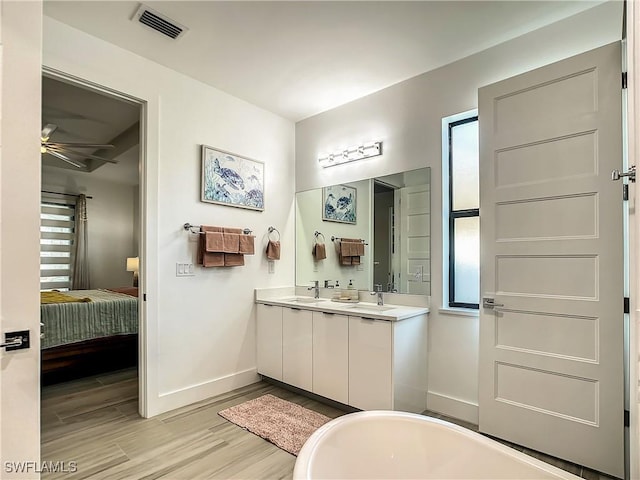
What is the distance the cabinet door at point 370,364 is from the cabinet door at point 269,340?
849 mm

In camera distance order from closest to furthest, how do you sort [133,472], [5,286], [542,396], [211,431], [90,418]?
1. [5,286]
2. [133,472]
3. [542,396]
4. [211,431]
5. [90,418]

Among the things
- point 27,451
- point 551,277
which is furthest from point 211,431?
point 551,277

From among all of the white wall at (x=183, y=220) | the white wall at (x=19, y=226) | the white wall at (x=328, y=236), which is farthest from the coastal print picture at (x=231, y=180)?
the white wall at (x=19, y=226)

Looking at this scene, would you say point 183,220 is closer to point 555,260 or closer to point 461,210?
point 461,210

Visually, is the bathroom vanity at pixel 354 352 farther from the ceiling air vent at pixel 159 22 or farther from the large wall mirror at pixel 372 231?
the ceiling air vent at pixel 159 22

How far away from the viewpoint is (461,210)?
2.82m

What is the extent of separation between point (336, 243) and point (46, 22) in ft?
8.94

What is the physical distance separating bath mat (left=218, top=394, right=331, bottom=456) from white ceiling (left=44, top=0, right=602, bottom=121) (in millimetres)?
2764

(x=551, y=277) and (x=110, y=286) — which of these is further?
(x=110, y=286)

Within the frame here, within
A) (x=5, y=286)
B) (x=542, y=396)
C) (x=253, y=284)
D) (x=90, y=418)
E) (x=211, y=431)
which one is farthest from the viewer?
(x=253, y=284)

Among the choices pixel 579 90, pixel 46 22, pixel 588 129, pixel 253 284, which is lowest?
pixel 253 284

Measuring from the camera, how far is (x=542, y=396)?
215 centimetres

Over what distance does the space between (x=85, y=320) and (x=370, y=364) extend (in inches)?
119

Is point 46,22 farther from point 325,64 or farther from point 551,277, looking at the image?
point 551,277
